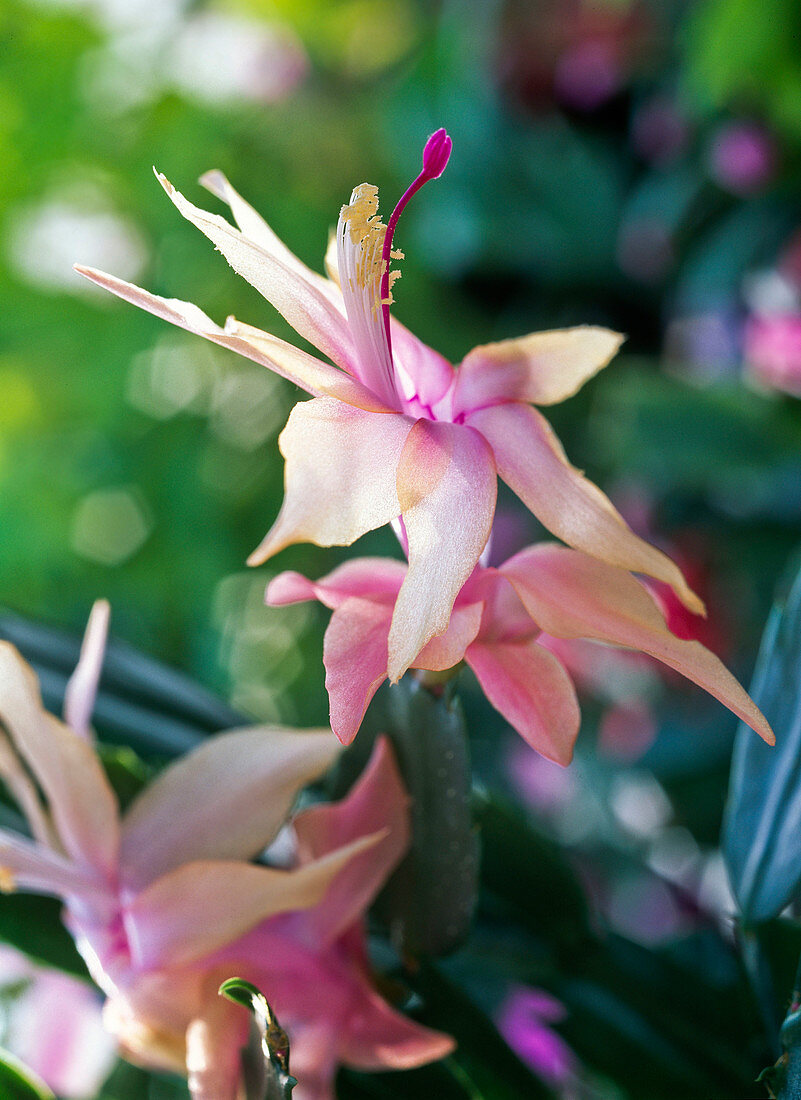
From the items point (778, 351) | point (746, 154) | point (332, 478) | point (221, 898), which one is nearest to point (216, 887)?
point (221, 898)

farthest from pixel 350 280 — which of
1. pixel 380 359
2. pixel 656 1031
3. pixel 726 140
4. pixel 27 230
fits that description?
pixel 27 230

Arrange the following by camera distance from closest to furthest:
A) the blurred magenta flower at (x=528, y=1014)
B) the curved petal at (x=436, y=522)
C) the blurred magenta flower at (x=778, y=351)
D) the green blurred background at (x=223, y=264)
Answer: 1. the curved petal at (x=436, y=522)
2. the blurred magenta flower at (x=528, y=1014)
3. the blurred magenta flower at (x=778, y=351)
4. the green blurred background at (x=223, y=264)

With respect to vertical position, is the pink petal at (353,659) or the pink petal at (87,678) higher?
the pink petal at (87,678)

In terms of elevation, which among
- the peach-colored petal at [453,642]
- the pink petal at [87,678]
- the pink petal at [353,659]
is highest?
the pink petal at [87,678]

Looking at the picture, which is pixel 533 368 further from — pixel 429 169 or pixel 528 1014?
pixel 528 1014

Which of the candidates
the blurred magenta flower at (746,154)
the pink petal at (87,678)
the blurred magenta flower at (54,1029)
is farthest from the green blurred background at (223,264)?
the pink petal at (87,678)

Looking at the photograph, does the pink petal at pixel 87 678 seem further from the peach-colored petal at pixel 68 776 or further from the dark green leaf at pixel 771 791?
the dark green leaf at pixel 771 791

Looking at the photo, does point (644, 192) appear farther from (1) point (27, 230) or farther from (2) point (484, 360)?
(2) point (484, 360)

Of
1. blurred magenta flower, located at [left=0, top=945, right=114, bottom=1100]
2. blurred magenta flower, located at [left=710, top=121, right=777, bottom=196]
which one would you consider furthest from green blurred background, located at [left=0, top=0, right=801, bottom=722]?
blurred magenta flower, located at [left=0, top=945, right=114, bottom=1100]
